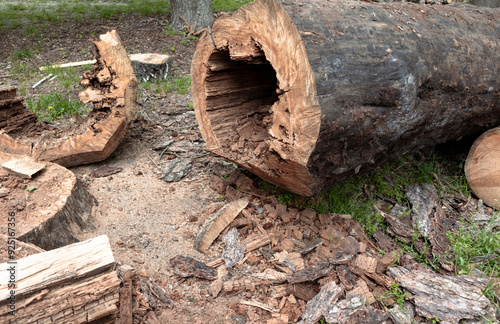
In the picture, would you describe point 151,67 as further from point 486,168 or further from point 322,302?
point 486,168

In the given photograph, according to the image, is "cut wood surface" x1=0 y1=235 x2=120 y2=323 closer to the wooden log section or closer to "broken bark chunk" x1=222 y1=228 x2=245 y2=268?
"broken bark chunk" x1=222 y1=228 x2=245 y2=268

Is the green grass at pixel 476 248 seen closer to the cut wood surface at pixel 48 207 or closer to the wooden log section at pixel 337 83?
the wooden log section at pixel 337 83

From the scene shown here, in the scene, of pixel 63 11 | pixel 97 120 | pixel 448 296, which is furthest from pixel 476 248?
pixel 63 11

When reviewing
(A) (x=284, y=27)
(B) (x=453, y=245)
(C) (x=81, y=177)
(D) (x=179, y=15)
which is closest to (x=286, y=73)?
(A) (x=284, y=27)

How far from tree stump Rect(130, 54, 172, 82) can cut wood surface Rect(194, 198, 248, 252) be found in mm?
3306

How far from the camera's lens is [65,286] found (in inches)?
67.0

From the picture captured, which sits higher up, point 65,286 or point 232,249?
point 65,286

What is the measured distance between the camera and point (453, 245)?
9.60 ft

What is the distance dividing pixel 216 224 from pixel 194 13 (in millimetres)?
5962

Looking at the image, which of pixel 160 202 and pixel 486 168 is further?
pixel 486 168

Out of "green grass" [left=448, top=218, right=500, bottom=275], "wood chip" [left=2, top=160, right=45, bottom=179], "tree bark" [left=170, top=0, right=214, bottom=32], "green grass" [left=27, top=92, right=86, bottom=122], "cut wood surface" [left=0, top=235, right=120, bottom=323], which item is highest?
"tree bark" [left=170, top=0, right=214, bottom=32]

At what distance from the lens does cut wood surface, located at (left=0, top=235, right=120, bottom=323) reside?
5.29ft

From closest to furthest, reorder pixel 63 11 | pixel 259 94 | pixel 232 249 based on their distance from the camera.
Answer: pixel 232 249, pixel 259 94, pixel 63 11

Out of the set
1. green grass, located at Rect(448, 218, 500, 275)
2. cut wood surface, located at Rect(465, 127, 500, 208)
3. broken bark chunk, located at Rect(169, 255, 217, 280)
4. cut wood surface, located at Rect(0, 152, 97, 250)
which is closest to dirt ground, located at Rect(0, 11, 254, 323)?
broken bark chunk, located at Rect(169, 255, 217, 280)
